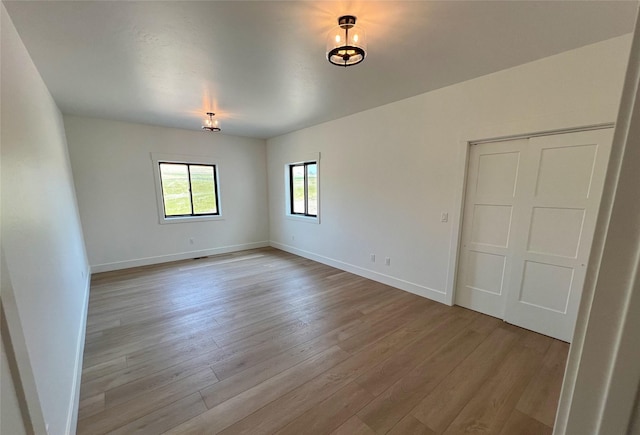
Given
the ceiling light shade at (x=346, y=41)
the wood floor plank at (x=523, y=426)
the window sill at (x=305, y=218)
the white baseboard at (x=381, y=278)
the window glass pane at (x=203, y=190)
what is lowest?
the wood floor plank at (x=523, y=426)

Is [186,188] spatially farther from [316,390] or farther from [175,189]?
[316,390]

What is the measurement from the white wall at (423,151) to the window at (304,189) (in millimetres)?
299

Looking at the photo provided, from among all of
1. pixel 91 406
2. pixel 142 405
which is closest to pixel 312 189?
pixel 142 405

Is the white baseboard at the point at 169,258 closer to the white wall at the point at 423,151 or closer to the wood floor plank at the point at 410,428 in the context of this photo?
the white wall at the point at 423,151

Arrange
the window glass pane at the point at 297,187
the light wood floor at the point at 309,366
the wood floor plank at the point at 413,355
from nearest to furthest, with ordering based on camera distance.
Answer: the light wood floor at the point at 309,366, the wood floor plank at the point at 413,355, the window glass pane at the point at 297,187

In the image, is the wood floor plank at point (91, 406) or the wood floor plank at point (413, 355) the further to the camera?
the wood floor plank at point (413, 355)

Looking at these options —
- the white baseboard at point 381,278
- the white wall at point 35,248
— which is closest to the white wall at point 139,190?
the white baseboard at point 381,278

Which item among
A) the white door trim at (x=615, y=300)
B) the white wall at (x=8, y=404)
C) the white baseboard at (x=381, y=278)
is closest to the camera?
the white door trim at (x=615, y=300)

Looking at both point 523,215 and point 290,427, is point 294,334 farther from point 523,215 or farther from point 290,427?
point 523,215

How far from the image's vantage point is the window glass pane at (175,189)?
5051mm

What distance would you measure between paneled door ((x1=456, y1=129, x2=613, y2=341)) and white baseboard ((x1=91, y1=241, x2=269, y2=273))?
476 centimetres

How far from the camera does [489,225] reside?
114 inches

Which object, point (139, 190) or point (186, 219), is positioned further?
point (186, 219)

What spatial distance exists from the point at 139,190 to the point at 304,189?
3.10 meters
